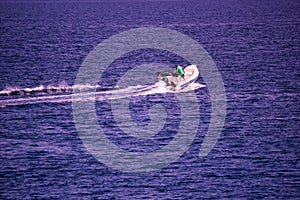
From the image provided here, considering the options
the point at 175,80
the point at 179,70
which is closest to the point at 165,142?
the point at 175,80

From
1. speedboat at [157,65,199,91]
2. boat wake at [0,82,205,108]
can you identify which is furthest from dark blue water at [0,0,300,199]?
speedboat at [157,65,199,91]

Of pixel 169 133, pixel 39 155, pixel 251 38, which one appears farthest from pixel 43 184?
pixel 251 38

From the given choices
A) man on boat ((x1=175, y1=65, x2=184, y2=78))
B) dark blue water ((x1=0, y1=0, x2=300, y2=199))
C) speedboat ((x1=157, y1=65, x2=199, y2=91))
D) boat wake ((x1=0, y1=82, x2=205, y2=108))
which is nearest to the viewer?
dark blue water ((x1=0, y1=0, x2=300, y2=199))

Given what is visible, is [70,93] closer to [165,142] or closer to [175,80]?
[175,80]

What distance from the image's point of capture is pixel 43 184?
5844 cm

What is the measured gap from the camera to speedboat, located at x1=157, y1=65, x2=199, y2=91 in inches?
3280

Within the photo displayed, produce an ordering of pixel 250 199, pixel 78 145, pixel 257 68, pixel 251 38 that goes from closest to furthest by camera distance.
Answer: pixel 250 199 → pixel 78 145 → pixel 257 68 → pixel 251 38

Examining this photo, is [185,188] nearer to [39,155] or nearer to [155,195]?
[155,195]

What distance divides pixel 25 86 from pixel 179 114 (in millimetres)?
23650

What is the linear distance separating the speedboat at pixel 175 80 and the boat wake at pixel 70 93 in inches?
28.6

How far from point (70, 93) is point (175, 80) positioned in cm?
1325

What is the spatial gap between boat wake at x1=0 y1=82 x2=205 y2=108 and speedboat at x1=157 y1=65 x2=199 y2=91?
0.73 m

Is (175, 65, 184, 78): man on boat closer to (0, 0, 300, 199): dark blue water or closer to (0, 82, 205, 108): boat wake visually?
(0, 82, 205, 108): boat wake

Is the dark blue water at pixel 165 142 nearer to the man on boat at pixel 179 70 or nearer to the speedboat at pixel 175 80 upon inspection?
the speedboat at pixel 175 80
